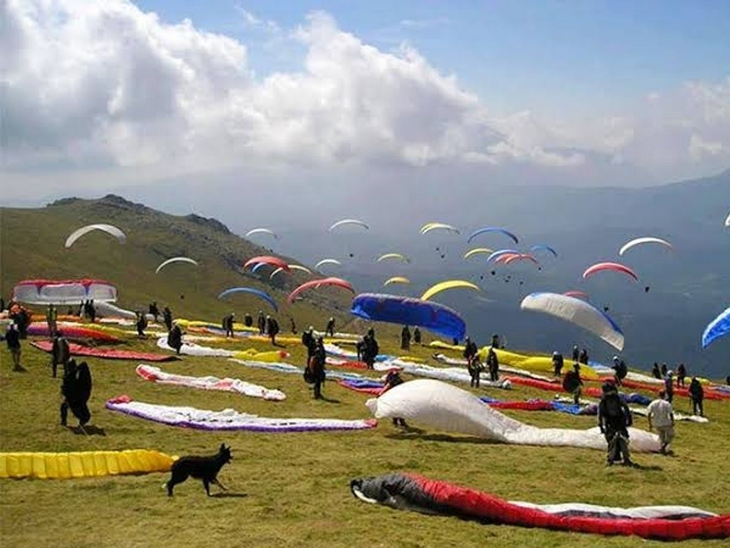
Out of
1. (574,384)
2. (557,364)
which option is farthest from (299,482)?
(557,364)

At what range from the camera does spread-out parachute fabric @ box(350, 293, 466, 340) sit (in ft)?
137

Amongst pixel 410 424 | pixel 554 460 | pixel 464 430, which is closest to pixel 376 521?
pixel 554 460

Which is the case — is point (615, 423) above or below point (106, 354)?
above

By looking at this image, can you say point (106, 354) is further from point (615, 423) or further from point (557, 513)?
point (557, 513)

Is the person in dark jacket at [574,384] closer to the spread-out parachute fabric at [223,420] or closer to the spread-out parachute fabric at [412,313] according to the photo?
the spread-out parachute fabric at [412,313]

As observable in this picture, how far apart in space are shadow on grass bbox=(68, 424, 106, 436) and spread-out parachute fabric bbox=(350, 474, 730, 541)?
403 inches

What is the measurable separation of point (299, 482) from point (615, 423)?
8.37 metres

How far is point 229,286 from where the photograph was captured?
199625 millimetres

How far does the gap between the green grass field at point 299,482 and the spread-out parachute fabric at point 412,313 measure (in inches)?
498

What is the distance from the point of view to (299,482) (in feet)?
57.5

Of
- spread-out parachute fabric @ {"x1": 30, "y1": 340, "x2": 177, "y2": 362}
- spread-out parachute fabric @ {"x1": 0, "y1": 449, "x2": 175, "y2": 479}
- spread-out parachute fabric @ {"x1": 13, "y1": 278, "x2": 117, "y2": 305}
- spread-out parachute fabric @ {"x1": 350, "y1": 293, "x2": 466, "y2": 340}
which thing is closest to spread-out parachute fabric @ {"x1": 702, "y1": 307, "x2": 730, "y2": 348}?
spread-out parachute fabric @ {"x1": 350, "y1": 293, "x2": 466, "y2": 340}

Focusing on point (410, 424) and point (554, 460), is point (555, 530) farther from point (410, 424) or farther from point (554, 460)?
point (410, 424)

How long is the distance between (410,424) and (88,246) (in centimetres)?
17480

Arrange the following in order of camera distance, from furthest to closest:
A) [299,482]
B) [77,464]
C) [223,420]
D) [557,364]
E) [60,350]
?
[557,364]
[60,350]
[223,420]
[77,464]
[299,482]
